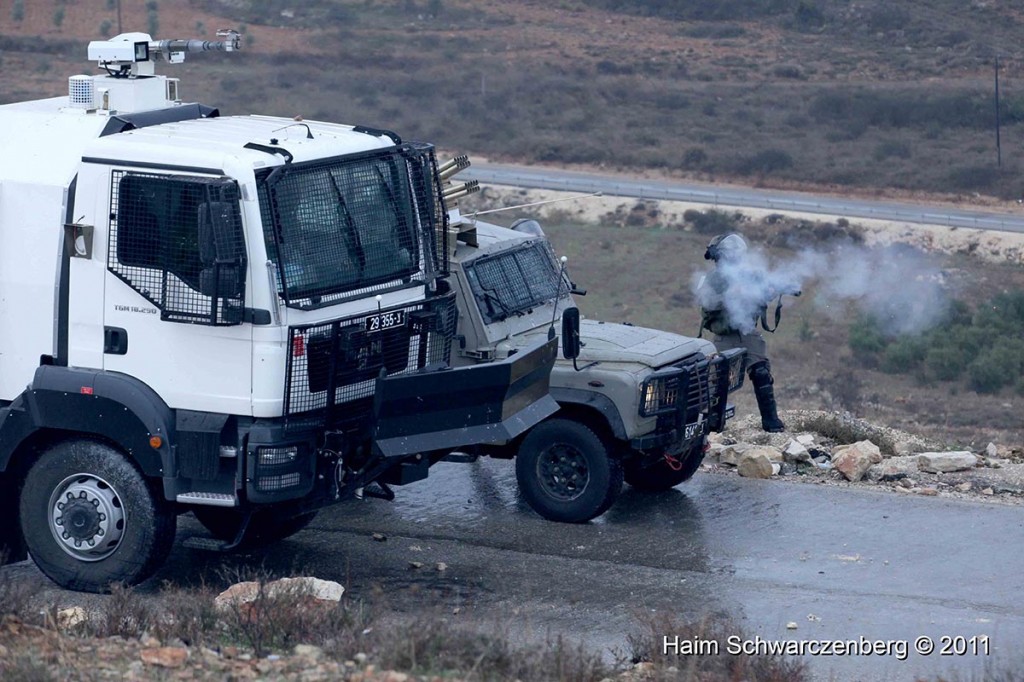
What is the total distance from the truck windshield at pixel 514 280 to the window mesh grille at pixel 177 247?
10.3ft

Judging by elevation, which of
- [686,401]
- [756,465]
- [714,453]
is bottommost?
[714,453]

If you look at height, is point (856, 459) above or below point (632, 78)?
below

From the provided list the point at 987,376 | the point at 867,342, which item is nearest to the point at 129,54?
the point at 987,376

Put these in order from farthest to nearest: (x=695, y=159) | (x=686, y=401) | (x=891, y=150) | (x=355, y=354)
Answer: (x=695, y=159)
(x=891, y=150)
(x=686, y=401)
(x=355, y=354)

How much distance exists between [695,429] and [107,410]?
4.40 meters

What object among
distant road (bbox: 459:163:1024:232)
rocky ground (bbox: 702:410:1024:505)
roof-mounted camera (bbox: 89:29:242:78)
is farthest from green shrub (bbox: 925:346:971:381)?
roof-mounted camera (bbox: 89:29:242:78)

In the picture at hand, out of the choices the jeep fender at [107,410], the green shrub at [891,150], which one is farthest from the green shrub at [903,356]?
the jeep fender at [107,410]

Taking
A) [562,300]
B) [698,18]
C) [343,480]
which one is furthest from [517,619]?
[698,18]

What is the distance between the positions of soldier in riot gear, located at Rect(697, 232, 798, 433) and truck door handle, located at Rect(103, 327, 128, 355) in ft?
17.5

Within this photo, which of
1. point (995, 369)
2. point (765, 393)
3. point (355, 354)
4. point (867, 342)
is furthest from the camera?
point (867, 342)

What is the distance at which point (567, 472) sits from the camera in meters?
10.3

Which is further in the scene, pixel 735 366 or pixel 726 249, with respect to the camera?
pixel 726 249

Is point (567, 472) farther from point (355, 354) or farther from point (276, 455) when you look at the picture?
point (276, 455)

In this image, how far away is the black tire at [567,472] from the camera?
1010 cm
